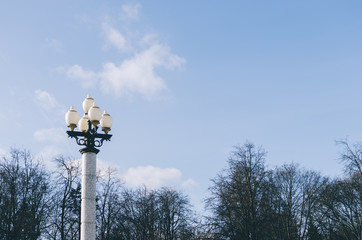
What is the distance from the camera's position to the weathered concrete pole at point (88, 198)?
12.4 meters

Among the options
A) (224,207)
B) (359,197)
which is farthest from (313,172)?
(224,207)

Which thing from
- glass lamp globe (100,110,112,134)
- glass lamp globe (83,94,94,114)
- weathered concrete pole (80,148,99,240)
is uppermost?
glass lamp globe (83,94,94,114)

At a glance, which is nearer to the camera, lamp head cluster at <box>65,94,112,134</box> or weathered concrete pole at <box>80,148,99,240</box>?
weathered concrete pole at <box>80,148,99,240</box>

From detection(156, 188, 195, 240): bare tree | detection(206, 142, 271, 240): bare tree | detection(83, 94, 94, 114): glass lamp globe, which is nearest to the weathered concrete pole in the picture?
detection(83, 94, 94, 114): glass lamp globe

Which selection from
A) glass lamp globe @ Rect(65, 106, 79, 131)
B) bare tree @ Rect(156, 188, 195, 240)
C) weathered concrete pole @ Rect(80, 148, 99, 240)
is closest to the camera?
weathered concrete pole @ Rect(80, 148, 99, 240)

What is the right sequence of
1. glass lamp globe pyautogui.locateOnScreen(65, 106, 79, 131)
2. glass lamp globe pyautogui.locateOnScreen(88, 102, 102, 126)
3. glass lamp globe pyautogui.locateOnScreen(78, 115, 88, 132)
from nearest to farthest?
glass lamp globe pyautogui.locateOnScreen(88, 102, 102, 126), glass lamp globe pyautogui.locateOnScreen(65, 106, 79, 131), glass lamp globe pyautogui.locateOnScreen(78, 115, 88, 132)

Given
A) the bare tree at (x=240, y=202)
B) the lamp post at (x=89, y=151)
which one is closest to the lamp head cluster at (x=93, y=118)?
the lamp post at (x=89, y=151)

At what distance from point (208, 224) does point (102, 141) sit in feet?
75.3

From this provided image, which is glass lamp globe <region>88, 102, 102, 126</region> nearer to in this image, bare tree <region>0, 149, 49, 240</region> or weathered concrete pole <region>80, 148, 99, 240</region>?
weathered concrete pole <region>80, 148, 99, 240</region>

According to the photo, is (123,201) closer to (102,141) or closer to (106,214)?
(106,214)

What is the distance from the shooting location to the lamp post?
12461 mm

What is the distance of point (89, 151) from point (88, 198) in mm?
1376

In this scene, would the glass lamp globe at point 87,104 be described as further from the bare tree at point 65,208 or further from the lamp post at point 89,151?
the bare tree at point 65,208

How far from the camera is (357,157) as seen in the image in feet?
113
